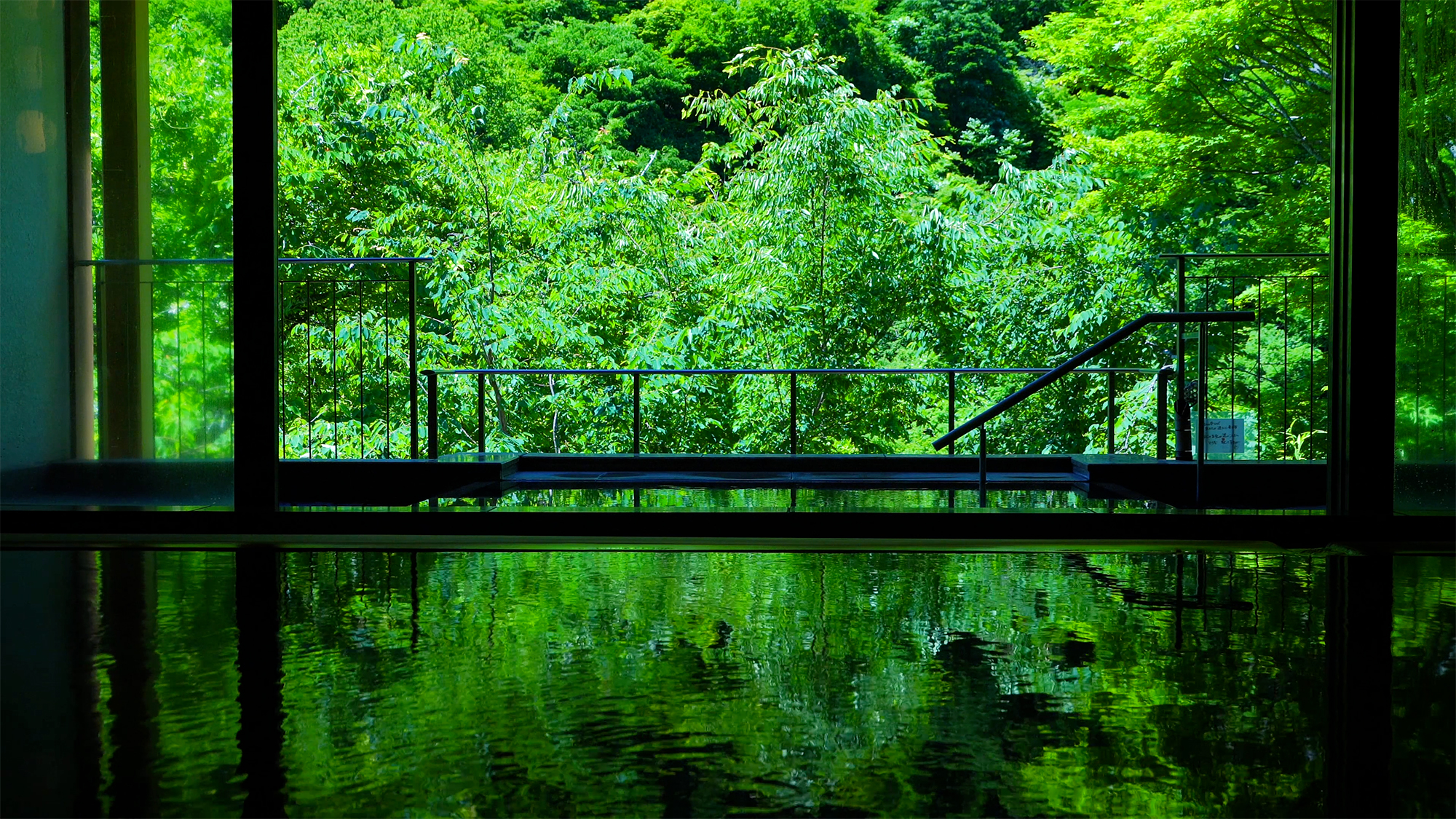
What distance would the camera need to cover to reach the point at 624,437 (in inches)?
446

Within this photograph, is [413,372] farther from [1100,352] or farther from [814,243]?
[814,243]

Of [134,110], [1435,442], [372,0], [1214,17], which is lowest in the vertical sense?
[1435,442]

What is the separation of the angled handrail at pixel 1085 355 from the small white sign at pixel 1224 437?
43 cm

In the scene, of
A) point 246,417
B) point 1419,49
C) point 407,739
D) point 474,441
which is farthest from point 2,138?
point 474,441

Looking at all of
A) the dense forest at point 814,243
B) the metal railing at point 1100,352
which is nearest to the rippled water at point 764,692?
the metal railing at point 1100,352

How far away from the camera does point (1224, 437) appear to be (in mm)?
5008

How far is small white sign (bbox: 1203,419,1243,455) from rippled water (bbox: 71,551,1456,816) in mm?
1179

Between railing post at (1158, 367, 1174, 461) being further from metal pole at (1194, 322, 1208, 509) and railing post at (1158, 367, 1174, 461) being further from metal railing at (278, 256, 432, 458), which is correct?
metal railing at (278, 256, 432, 458)

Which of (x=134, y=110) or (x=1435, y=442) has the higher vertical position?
(x=134, y=110)

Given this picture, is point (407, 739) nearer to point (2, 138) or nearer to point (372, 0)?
point (2, 138)

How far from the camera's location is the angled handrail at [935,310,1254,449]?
4645 mm

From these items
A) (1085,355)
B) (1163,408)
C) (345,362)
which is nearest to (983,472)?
(1085,355)

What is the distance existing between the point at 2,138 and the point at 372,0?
10449 mm

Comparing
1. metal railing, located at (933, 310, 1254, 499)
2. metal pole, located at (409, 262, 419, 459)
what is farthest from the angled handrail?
metal pole, located at (409, 262, 419, 459)
